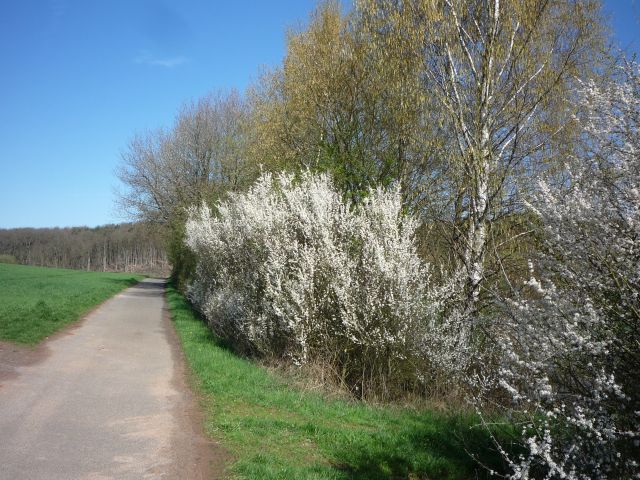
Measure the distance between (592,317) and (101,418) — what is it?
594 cm

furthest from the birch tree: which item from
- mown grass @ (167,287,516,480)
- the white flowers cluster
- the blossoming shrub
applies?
the white flowers cluster

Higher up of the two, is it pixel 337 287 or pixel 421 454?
pixel 337 287

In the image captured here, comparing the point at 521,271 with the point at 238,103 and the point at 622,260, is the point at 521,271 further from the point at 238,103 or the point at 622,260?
the point at 238,103

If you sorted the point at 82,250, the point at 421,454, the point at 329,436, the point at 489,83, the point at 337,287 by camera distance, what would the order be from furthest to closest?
the point at 82,250 → the point at 489,83 → the point at 337,287 → the point at 329,436 → the point at 421,454

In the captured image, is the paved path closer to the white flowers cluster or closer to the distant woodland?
the white flowers cluster

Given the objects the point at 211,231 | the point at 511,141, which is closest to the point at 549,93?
the point at 511,141

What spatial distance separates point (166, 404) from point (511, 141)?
8229mm

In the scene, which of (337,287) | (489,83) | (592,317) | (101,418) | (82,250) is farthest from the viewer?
(82,250)

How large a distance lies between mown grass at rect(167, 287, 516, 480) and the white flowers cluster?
43.0 inches

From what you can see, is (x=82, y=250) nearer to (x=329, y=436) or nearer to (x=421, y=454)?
(x=329, y=436)

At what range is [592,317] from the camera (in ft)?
11.8

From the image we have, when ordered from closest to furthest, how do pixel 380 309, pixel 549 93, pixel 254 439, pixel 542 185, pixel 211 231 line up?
pixel 542 185 < pixel 254 439 < pixel 380 309 < pixel 549 93 < pixel 211 231

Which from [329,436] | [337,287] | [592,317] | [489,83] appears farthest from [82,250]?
[592,317]

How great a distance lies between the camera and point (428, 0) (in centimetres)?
1068
